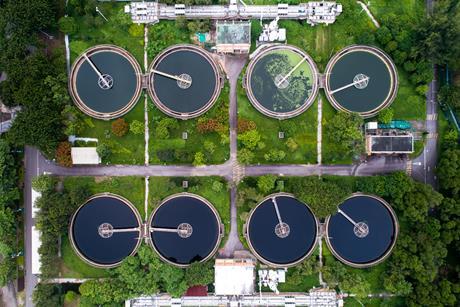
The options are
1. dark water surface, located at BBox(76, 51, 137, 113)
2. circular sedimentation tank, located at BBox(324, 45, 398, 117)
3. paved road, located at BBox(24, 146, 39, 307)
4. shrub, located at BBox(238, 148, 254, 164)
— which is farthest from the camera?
paved road, located at BBox(24, 146, 39, 307)

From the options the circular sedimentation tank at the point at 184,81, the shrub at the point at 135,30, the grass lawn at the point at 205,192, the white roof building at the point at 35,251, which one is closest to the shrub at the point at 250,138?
the grass lawn at the point at 205,192

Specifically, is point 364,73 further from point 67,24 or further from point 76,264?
point 76,264

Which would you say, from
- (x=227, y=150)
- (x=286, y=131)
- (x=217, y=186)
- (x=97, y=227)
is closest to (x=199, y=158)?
(x=227, y=150)

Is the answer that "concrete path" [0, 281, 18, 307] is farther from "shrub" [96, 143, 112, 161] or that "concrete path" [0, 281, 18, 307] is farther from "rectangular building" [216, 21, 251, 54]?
"rectangular building" [216, 21, 251, 54]

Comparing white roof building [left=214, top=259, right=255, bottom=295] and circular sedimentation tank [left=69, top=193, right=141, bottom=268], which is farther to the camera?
circular sedimentation tank [left=69, top=193, right=141, bottom=268]

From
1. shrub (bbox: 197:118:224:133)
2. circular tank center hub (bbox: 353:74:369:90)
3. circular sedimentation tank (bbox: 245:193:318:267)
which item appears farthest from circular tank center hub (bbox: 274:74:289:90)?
circular sedimentation tank (bbox: 245:193:318:267)

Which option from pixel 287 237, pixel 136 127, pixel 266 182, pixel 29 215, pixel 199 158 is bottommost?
pixel 287 237
